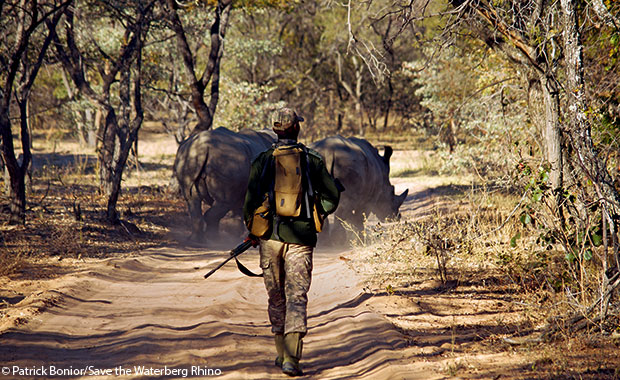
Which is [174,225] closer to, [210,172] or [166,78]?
[210,172]

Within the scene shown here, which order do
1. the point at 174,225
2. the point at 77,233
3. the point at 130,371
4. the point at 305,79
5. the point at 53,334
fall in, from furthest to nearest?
the point at 305,79 → the point at 174,225 → the point at 77,233 → the point at 53,334 → the point at 130,371

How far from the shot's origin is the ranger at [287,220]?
15.4ft

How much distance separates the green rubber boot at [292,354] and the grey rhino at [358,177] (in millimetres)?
6514

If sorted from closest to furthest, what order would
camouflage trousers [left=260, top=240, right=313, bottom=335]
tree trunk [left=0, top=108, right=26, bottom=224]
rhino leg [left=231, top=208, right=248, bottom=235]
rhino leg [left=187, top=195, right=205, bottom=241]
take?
camouflage trousers [left=260, top=240, right=313, bottom=335]
tree trunk [left=0, top=108, right=26, bottom=224]
rhino leg [left=187, top=195, right=205, bottom=241]
rhino leg [left=231, top=208, right=248, bottom=235]

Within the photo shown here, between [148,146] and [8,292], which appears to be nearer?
[8,292]

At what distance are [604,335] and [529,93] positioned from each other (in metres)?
3.00

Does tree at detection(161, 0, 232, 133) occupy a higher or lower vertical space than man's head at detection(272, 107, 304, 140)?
higher

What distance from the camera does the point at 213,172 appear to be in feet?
36.1

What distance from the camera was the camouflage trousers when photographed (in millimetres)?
4676

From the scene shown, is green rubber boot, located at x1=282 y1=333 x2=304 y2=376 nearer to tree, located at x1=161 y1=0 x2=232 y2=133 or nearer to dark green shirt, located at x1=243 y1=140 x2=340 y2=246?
dark green shirt, located at x1=243 y1=140 x2=340 y2=246

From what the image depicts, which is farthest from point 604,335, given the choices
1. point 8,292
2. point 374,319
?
point 8,292

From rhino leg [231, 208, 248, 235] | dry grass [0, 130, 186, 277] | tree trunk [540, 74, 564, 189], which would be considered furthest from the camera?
rhino leg [231, 208, 248, 235]

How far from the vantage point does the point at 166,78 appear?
21.8 m

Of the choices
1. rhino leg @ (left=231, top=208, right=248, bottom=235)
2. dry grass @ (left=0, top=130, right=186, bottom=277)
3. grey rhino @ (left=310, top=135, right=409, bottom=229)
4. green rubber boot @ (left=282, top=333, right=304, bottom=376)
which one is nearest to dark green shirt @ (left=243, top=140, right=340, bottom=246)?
green rubber boot @ (left=282, top=333, right=304, bottom=376)
